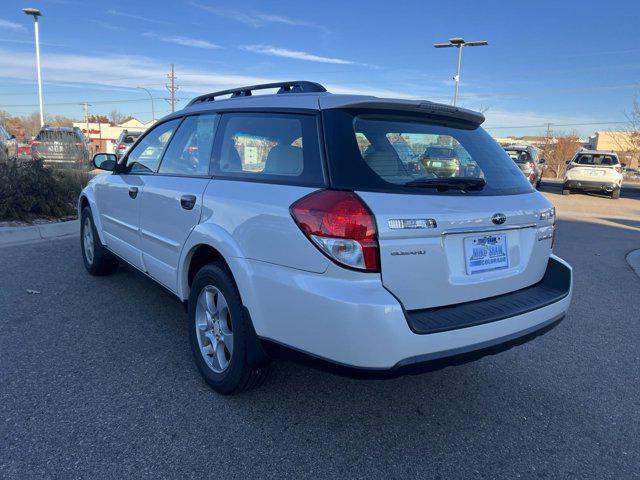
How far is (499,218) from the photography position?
258cm

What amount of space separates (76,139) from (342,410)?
11.1m

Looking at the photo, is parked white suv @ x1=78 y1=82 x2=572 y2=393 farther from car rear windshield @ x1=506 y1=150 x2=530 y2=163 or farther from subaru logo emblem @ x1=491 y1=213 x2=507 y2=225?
car rear windshield @ x1=506 y1=150 x2=530 y2=163

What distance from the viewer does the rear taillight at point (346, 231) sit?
218 centimetres

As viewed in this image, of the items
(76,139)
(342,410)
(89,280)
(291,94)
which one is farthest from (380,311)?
(76,139)

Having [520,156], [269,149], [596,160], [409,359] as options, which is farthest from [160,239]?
[596,160]

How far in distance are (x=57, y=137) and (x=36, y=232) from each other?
557 cm

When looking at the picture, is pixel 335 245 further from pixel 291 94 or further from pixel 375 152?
pixel 291 94

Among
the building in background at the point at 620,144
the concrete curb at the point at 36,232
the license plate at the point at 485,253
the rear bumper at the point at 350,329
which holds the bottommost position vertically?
the concrete curb at the point at 36,232

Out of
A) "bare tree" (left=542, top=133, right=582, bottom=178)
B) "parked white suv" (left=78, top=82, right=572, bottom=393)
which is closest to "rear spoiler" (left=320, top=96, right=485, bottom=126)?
"parked white suv" (left=78, top=82, right=572, bottom=393)

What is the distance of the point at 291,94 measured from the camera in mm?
2889

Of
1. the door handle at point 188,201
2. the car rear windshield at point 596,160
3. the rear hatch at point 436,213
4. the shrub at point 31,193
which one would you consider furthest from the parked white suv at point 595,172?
the door handle at point 188,201

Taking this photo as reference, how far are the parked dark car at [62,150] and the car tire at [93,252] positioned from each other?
5489 mm

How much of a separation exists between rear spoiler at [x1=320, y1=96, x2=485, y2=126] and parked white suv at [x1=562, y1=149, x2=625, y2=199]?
1799 centimetres

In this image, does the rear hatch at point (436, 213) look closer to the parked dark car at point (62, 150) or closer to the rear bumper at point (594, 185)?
the parked dark car at point (62, 150)
